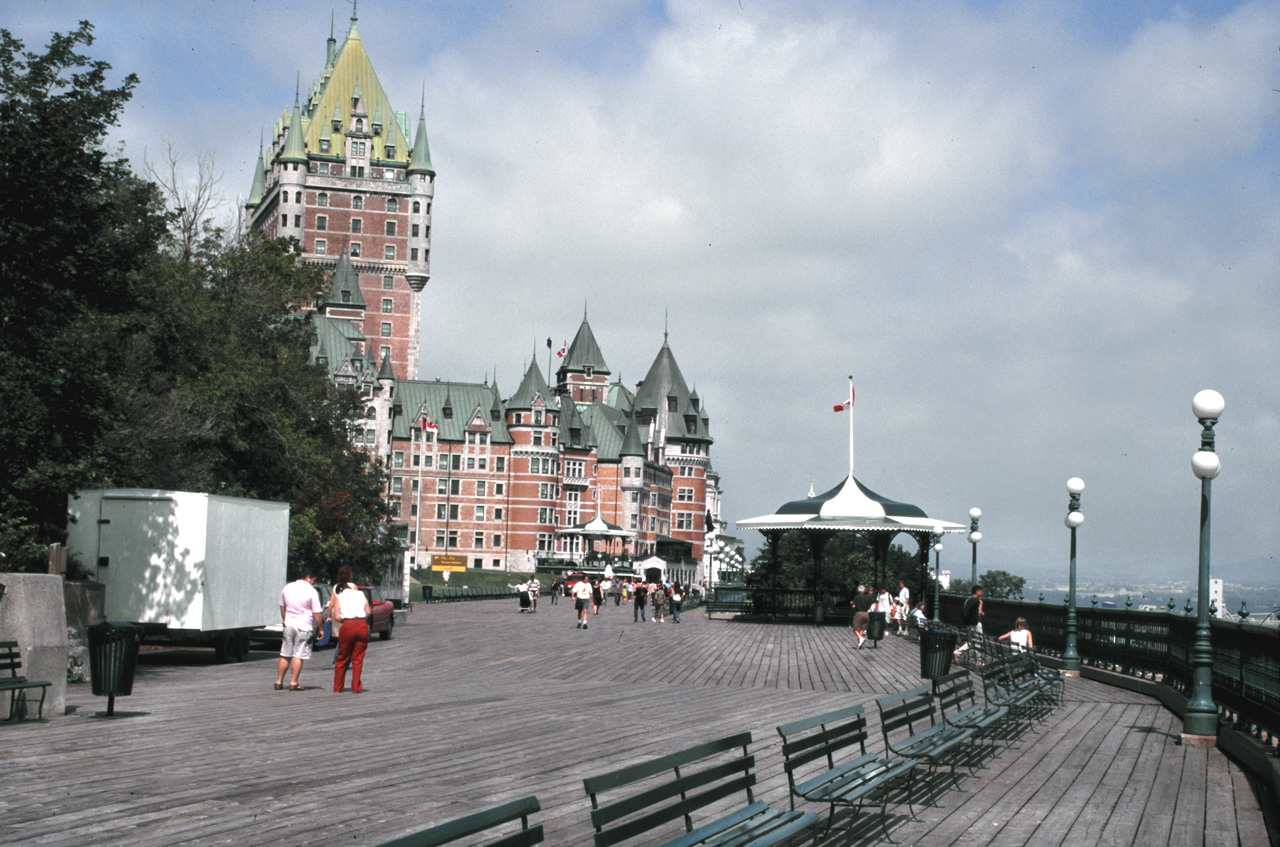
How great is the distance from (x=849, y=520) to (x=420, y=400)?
101 metres

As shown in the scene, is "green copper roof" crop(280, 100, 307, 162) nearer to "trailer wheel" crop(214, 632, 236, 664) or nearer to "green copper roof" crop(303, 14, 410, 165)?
"green copper roof" crop(303, 14, 410, 165)

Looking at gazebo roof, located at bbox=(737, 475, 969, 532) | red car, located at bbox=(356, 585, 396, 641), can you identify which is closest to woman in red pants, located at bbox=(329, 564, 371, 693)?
red car, located at bbox=(356, 585, 396, 641)

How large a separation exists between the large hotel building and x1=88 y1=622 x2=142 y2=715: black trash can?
11420 centimetres

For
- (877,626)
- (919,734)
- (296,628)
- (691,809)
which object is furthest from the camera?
(877,626)

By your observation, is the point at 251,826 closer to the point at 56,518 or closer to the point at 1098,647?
the point at 1098,647

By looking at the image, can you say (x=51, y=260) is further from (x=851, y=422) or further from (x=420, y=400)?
(x=420, y=400)

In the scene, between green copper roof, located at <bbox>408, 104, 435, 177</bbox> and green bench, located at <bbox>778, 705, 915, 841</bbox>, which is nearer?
green bench, located at <bbox>778, 705, 915, 841</bbox>

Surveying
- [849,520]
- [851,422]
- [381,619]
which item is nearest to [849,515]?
[849,520]

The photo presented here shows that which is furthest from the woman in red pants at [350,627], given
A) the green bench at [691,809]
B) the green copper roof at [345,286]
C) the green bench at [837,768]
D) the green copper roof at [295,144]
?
the green copper roof at [295,144]

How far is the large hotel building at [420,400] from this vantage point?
446 ft

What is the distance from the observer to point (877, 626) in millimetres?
32281

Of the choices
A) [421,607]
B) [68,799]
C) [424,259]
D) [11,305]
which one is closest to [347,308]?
[424,259]

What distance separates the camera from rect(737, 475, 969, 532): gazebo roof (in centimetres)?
4194

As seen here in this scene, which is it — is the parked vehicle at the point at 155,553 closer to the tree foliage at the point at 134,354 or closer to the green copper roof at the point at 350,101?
the tree foliage at the point at 134,354
